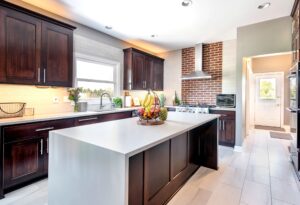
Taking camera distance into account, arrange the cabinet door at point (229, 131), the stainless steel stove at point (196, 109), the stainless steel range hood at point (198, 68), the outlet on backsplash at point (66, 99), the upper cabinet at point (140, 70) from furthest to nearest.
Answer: the stainless steel range hood at point (198, 68)
the upper cabinet at point (140, 70)
the stainless steel stove at point (196, 109)
the cabinet door at point (229, 131)
the outlet on backsplash at point (66, 99)

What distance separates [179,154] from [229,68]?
130 inches

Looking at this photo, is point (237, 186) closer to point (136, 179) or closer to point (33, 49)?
point (136, 179)

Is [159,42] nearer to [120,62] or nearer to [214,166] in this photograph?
[120,62]

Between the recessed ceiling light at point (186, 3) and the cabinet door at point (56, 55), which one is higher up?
the recessed ceiling light at point (186, 3)

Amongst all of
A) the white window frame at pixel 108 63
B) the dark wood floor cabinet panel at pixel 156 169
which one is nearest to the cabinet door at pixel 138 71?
the white window frame at pixel 108 63

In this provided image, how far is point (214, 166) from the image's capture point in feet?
9.05

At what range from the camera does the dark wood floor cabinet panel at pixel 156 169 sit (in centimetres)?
154

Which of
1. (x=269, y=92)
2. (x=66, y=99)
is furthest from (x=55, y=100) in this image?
(x=269, y=92)

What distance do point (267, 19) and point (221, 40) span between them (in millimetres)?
1260

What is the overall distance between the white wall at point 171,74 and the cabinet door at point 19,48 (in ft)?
12.5

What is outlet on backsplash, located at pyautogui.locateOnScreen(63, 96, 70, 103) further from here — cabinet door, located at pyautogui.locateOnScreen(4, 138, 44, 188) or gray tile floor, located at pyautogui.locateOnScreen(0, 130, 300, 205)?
gray tile floor, located at pyautogui.locateOnScreen(0, 130, 300, 205)

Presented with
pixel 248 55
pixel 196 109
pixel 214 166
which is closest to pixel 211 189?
pixel 214 166

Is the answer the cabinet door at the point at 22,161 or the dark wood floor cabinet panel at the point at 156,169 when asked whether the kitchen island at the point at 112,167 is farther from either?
the cabinet door at the point at 22,161

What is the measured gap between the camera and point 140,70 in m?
4.55
